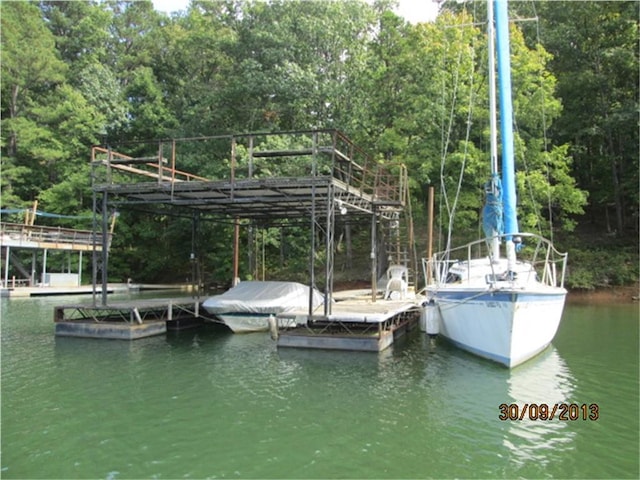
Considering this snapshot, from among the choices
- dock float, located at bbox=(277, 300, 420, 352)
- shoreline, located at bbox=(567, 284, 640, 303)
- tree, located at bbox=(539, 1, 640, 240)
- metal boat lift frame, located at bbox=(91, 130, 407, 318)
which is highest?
tree, located at bbox=(539, 1, 640, 240)

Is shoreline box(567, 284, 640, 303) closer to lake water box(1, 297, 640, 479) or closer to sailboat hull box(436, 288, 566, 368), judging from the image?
lake water box(1, 297, 640, 479)

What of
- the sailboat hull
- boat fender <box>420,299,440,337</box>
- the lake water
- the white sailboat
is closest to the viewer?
the lake water

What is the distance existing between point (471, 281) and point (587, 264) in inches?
635

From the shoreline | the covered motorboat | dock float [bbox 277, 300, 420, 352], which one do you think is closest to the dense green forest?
the shoreline

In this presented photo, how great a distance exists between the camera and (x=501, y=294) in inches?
427

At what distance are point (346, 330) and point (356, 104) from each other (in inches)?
813

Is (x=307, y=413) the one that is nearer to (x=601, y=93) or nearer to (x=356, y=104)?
(x=356, y=104)

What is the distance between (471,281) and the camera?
544 inches

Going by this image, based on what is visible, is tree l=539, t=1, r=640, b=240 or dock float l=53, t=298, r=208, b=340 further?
tree l=539, t=1, r=640, b=240

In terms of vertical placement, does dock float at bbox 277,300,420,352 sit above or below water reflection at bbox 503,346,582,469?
above

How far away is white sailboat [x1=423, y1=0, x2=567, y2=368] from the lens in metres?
11.0

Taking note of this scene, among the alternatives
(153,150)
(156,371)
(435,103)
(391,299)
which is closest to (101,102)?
(153,150)
